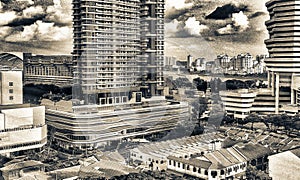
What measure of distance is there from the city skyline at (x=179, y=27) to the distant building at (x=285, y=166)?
235cm

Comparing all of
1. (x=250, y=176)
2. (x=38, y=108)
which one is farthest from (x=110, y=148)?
(x=250, y=176)

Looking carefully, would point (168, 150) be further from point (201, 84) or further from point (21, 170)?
point (201, 84)

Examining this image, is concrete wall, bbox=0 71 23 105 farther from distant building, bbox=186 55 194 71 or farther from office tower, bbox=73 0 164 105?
distant building, bbox=186 55 194 71

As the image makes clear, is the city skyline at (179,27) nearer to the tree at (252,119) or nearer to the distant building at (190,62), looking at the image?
the distant building at (190,62)

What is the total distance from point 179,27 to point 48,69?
217 centimetres

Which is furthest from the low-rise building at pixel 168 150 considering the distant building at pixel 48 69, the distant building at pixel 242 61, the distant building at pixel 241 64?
the distant building at pixel 242 61

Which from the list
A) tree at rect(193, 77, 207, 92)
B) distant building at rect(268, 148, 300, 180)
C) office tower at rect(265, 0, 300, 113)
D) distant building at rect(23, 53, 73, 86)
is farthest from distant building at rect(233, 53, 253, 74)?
distant building at rect(268, 148, 300, 180)

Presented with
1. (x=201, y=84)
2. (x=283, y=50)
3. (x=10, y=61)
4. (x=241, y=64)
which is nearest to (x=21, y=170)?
(x=10, y=61)

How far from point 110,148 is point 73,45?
1.98m

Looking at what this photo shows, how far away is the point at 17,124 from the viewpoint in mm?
4234

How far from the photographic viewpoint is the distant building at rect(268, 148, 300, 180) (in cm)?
308

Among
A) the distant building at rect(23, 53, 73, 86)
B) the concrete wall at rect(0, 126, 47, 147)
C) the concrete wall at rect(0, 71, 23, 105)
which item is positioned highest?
the distant building at rect(23, 53, 73, 86)

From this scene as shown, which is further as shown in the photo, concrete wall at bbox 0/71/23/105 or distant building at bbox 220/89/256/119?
distant building at bbox 220/89/256/119

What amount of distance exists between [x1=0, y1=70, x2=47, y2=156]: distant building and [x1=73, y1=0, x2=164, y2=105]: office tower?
966 mm
